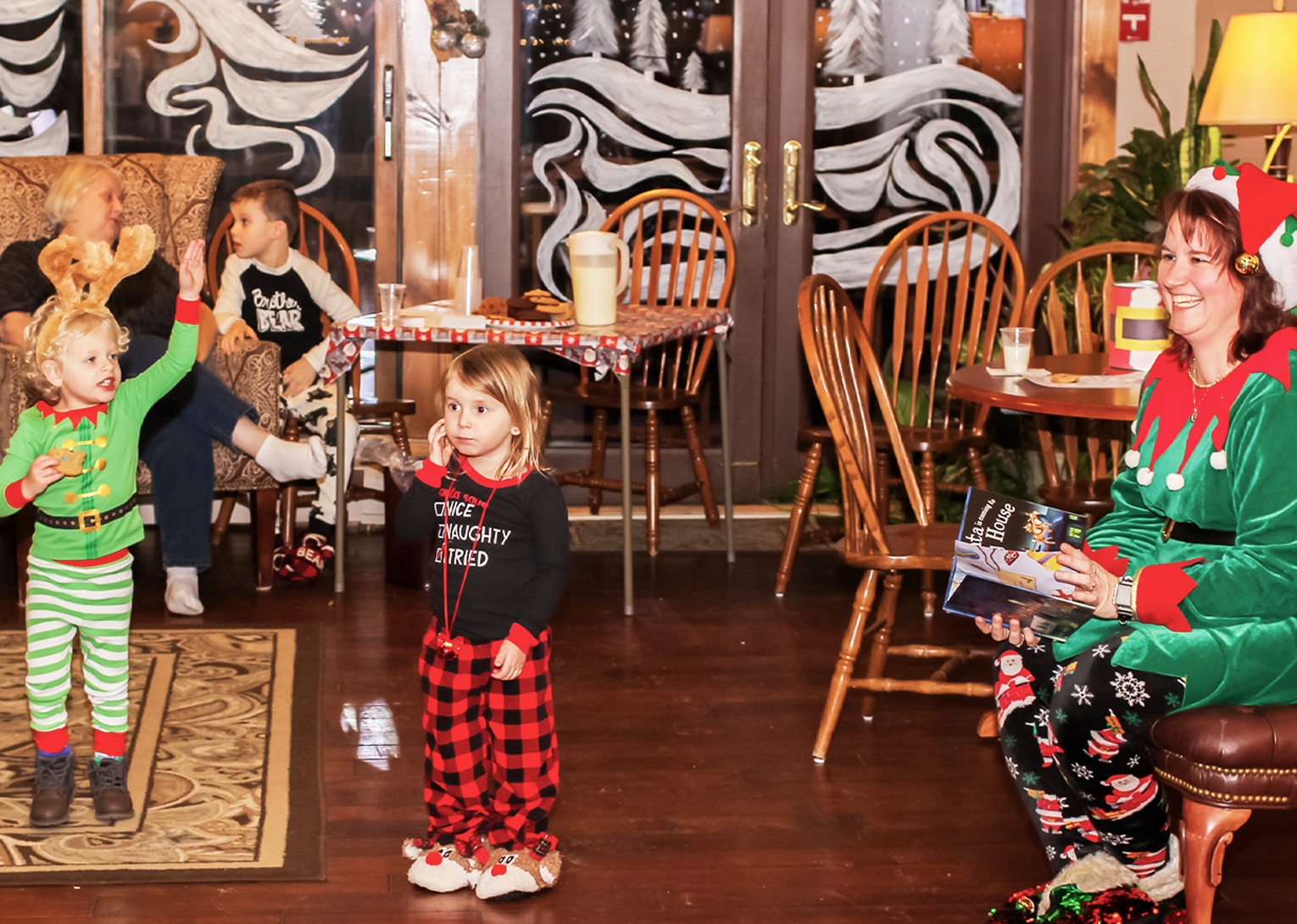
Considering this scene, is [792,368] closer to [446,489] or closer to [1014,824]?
[1014,824]

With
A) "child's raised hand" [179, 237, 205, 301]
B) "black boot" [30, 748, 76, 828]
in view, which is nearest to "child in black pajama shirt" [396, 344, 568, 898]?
"child's raised hand" [179, 237, 205, 301]

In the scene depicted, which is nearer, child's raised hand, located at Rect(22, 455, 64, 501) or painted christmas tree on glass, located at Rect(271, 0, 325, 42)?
child's raised hand, located at Rect(22, 455, 64, 501)

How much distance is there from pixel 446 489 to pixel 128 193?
7.45ft

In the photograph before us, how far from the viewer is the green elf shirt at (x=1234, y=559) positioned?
1.76m

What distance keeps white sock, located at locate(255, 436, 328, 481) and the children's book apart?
2.15m

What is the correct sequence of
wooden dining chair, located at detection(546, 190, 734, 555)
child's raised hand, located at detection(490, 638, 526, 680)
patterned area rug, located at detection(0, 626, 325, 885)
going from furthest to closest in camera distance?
wooden dining chair, located at detection(546, 190, 734, 555), patterned area rug, located at detection(0, 626, 325, 885), child's raised hand, located at detection(490, 638, 526, 680)

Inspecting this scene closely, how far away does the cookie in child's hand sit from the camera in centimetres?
218

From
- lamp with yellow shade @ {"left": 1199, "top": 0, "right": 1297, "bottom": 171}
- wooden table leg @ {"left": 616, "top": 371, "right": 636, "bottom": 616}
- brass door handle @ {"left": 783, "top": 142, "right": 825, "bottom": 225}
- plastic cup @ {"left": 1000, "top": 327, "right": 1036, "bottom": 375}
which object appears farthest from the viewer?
brass door handle @ {"left": 783, "top": 142, "right": 825, "bottom": 225}

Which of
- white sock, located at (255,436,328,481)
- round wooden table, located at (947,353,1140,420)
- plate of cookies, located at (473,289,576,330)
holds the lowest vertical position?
white sock, located at (255,436,328,481)

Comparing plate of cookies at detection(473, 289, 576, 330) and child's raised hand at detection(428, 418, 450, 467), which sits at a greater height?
plate of cookies at detection(473, 289, 576, 330)

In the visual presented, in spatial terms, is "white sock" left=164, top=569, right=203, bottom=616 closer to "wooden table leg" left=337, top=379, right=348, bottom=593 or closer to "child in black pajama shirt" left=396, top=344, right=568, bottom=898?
"wooden table leg" left=337, top=379, right=348, bottom=593

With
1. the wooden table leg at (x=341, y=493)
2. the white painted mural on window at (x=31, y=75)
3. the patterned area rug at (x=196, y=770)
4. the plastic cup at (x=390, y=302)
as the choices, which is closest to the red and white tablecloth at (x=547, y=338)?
the plastic cup at (x=390, y=302)

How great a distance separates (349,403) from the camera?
163 inches

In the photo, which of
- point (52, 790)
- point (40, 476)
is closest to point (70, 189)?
point (40, 476)
